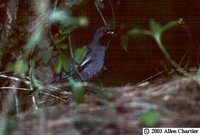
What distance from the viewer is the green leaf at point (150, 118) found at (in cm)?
270

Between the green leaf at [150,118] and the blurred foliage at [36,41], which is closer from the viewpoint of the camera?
the green leaf at [150,118]

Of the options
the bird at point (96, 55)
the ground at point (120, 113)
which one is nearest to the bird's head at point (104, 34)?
the bird at point (96, 55)

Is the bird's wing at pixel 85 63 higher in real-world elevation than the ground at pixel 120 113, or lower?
higher

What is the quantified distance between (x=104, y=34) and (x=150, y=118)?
3644 mm

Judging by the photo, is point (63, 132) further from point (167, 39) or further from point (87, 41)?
point (87, 41)

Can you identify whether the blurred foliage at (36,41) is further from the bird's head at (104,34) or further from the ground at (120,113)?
the bird's head at (104,34)

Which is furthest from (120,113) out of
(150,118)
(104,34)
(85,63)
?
(104,34)

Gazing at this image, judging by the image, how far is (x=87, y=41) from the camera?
6316 millimetres

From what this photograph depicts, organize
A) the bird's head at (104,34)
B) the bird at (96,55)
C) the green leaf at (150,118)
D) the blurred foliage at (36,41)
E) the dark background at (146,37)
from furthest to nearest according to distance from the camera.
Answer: the bird at (96,55), the bird's head at (104,34), the dark background at (146,37), the blurred foliage at (36,41), the green leaf at (150,118)

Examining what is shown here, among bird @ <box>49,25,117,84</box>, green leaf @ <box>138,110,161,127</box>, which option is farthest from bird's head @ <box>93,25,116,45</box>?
green leaf @ <box>138,110,161,127</box>

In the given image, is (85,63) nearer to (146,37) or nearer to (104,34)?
(104,34)

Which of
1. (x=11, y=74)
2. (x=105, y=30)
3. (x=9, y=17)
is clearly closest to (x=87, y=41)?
(x=105, y=30)

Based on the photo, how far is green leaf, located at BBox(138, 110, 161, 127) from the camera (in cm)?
270

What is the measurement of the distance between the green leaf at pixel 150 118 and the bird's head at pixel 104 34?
10.1 ft
